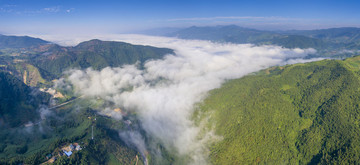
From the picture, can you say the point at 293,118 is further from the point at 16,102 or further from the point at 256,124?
the point at 16,102

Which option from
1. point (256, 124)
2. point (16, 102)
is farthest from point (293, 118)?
point (16, 102)

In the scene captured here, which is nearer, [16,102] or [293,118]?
[293,118]

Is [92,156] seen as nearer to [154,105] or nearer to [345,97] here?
[154,105]

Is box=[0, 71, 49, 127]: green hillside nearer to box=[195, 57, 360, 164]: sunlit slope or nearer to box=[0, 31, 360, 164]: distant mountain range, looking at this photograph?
box=[0, 31, 360, 164]: distant mountain range

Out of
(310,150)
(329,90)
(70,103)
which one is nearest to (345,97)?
(329,90)

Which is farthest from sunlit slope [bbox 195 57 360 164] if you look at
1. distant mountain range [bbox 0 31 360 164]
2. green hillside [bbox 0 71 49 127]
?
green hillside [bbox 0 71 49 127]

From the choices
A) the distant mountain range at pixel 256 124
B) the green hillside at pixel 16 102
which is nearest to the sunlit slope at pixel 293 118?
the distant mountain range at pixel 256 124

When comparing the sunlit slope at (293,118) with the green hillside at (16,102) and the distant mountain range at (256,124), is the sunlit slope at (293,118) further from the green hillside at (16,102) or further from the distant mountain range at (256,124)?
the green hillside at (16,102)

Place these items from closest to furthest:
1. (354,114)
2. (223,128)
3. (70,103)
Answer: (354,114) < (223,128) < (70,103)
